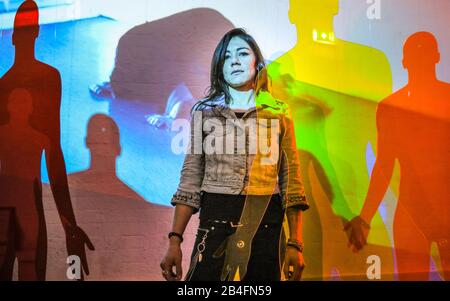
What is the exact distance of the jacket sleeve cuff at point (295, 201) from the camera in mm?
3168

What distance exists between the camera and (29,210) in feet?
10.4

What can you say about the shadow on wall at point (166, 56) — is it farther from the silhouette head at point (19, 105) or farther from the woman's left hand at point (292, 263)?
the woman's left hand at point (292, 263)

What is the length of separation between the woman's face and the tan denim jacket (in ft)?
0.39

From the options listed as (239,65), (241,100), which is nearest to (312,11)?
(239,65)

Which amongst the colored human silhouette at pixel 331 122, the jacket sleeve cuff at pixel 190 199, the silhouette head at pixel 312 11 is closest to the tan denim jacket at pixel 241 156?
the jacket sleeve cuff at pixel 190 199

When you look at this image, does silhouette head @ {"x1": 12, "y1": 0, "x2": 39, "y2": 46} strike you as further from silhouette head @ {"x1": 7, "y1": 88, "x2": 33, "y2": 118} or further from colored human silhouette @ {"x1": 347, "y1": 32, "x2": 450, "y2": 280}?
colored human silhouette @ {"x1": 347, "y1": 32, "x2": 450, "y2": 280}

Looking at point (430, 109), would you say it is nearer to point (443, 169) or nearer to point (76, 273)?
point (443, 169)

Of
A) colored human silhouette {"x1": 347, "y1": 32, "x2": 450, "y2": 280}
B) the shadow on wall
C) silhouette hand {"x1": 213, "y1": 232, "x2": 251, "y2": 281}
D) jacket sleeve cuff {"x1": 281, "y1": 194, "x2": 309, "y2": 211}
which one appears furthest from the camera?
colored human silhouette {"x1": 347, "y1": 32, "x2": 450, "y2": 280}

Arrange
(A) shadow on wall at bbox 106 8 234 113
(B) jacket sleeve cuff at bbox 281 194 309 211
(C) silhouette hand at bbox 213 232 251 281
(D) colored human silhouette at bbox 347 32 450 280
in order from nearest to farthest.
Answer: (C) silhouette hand at bbox 213 232 251 281, (B) jacket sleeve cuff at bbox 281 194 309 211, (A) shadow on wall at bbox 106 8 234 113, (D) colored human silhouette at bbox 347 32 450 280

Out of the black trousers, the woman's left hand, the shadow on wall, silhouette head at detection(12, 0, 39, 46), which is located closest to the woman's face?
the shadow on wall

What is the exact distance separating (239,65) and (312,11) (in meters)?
0.62

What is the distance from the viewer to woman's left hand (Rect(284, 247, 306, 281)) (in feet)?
10.3

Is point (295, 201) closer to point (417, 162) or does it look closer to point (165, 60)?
point (417, 162)

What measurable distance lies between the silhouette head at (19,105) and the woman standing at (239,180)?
0.98m
